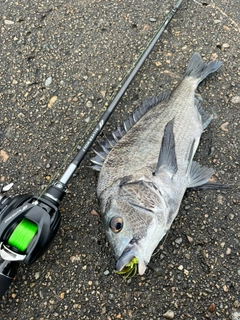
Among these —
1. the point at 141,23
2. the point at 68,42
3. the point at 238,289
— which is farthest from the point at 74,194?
the point at 141,23

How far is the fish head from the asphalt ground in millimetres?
379

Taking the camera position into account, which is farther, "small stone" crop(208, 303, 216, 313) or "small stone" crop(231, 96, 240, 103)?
"small stone" crop(231, 96, 240, 103)

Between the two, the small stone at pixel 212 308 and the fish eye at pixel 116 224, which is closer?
the fish eye at pixel 116 224

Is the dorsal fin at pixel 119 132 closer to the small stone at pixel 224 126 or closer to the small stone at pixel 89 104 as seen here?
the small stone at pixel 89 104

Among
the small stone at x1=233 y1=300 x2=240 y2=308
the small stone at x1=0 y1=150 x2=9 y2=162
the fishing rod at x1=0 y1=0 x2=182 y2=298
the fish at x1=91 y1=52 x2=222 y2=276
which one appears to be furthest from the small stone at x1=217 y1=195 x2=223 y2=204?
the small stone at x1=0 y1=150 x2=9 y2=162

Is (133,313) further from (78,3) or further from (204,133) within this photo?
(78,3)

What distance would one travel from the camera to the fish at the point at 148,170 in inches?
89.8

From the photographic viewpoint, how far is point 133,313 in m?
2.48

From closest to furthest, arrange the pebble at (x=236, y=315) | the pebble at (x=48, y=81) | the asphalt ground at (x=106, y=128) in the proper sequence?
the pebble at (x=236, y=315) < the asphalt ground at (x=106, y=128) < the pebble at (x=48, y=81)

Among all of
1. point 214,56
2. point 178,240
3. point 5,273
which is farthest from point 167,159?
point 214,56

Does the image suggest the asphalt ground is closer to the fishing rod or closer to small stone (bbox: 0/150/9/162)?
small stone (bbox: 0/150/9/162)

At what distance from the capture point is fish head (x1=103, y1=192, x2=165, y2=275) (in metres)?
2.18

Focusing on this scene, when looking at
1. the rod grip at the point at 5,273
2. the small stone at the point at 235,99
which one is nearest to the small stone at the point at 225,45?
the small stone at the point at 235,99

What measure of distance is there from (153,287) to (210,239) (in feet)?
1.89
